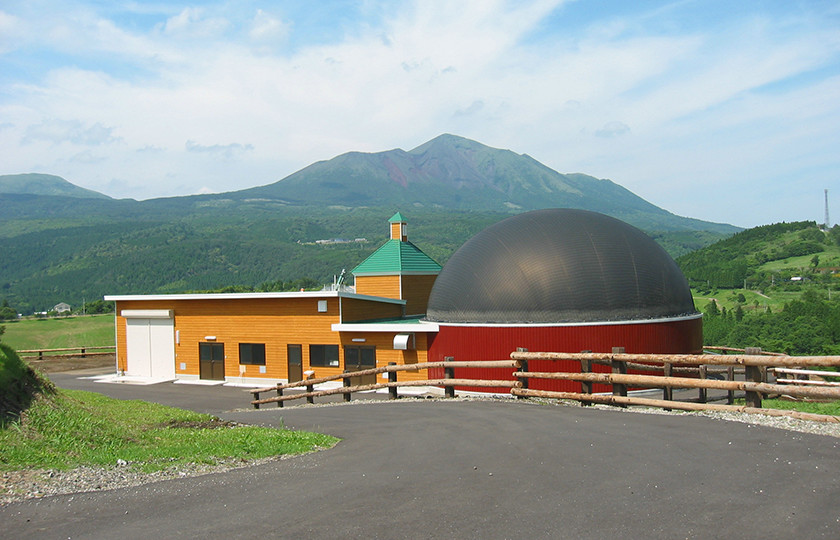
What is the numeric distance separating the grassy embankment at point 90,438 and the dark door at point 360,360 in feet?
49.6

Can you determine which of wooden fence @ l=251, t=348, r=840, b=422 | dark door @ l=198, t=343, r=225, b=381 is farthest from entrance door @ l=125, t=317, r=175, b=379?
wooden fence @ l=251, t=348, r=840, b=422

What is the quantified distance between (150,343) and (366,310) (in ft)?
37.0

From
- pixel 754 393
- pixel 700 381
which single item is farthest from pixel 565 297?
pixel 754 393

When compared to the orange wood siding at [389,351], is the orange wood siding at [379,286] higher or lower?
higher

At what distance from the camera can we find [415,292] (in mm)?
34500

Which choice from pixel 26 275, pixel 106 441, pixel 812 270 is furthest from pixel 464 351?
pixel 26 275

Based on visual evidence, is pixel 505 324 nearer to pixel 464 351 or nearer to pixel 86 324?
pixel 464 351

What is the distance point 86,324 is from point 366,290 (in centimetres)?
4957

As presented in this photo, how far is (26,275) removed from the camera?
186m

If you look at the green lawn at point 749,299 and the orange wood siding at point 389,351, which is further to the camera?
the green lawn at point 749,299

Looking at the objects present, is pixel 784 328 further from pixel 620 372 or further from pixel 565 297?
pixel 620 372

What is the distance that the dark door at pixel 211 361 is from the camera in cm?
3036

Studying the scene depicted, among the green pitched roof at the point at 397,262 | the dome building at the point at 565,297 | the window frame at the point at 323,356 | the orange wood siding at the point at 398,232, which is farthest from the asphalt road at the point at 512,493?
the orange wood siding at the point at 398,232

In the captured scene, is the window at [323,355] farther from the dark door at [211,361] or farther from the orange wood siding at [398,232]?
Result: the orange wood siding at [398,232]
